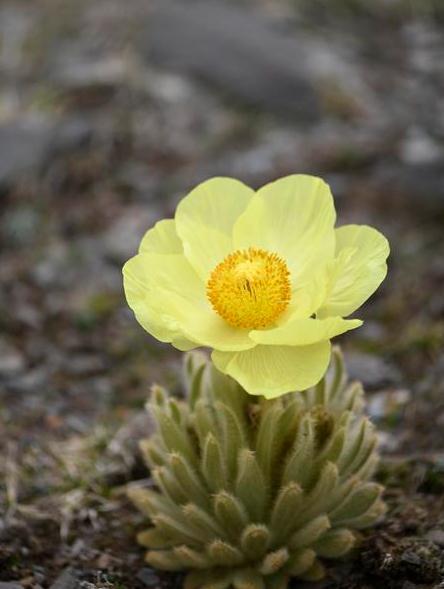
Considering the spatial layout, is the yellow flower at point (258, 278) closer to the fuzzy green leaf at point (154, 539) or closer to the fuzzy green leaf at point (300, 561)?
the fuzzy green leaf at point (300, 561)

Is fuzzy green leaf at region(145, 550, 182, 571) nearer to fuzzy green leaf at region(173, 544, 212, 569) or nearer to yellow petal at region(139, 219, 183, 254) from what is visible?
fuzzy green leaf at region(173, 544, 212, 569)

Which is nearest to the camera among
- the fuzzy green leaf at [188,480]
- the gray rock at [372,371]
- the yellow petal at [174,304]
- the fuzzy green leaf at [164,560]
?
the yellow petal at [174,304]

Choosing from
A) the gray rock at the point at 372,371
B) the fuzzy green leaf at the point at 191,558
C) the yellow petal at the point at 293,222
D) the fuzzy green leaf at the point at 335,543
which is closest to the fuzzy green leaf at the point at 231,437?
the fuzzy green leaf at the point at 191,558

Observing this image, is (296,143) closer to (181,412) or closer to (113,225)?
(113,225)

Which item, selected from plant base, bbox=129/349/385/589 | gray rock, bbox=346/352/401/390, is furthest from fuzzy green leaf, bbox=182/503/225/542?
gray rock, bbox=346/352/401/390

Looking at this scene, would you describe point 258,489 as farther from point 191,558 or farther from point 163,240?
point 163,240

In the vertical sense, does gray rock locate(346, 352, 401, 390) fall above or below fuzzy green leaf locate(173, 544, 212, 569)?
above
